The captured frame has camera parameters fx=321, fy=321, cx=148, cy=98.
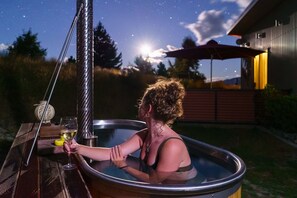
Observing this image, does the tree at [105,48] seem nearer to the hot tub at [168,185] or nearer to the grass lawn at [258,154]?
the grass lawn at [258,154]

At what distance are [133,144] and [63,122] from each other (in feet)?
1.67

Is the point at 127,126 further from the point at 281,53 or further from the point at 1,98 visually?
the point at 281,53

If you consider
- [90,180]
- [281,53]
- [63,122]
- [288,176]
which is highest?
[281,53]

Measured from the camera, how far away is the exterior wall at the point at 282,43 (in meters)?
8.34

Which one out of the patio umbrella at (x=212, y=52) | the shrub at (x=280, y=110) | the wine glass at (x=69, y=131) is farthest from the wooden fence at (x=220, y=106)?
the wine glass at (x=69, y=131)

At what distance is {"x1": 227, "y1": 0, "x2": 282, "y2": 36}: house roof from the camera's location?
10.1 m

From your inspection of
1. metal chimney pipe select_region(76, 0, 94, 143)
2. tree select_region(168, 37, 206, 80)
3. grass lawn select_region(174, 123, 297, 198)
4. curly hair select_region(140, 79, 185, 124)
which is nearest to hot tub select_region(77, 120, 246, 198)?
metal chimney pipe select_region(76, 0, 94, 143)

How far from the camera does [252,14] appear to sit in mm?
11609

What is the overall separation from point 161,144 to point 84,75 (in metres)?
0.80

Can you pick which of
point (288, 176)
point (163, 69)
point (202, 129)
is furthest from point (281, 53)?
point (163, 69)

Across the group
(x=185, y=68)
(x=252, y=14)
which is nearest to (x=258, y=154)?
(x=252, y=14)

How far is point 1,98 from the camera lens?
24.0 feet

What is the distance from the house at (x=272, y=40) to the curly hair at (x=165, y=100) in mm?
7020

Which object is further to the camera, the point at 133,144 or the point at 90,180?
the point at 133,144
